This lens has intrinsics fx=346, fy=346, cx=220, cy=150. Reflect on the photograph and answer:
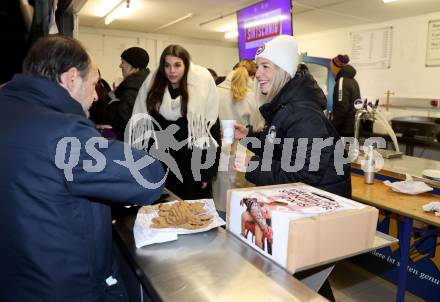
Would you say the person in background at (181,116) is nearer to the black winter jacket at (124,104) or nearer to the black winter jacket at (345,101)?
the black winter jacket at (124,104)

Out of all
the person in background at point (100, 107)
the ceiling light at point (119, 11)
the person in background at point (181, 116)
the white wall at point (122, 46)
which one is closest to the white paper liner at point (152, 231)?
the person in background at point (181, 116)

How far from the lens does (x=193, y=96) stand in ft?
7.68

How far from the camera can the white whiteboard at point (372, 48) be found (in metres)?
6.07

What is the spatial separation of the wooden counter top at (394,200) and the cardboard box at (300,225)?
901mm

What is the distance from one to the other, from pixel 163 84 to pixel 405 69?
4.99 meters

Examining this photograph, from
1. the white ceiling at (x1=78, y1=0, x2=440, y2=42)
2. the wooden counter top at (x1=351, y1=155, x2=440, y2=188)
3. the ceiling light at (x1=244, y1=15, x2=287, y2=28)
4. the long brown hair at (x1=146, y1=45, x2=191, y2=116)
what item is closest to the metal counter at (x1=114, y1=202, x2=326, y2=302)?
the long brown hair at (x1=146, y1=45, x2=191, y2=116)

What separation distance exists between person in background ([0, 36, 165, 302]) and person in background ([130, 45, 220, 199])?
1296 mm

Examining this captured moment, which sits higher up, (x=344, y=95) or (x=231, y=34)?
(x=231, y=34)

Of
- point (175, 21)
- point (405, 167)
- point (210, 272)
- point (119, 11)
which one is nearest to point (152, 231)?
point (210, 272)

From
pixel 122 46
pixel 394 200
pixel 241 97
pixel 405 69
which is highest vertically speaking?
pixel 122 46

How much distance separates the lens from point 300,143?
4.65 feet

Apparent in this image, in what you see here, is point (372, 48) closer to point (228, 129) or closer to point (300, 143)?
point (228, 129)

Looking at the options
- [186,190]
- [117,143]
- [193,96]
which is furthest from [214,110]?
[117,143]

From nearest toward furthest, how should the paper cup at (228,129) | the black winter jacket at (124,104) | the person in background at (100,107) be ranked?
the paper cup at (228,129) → the black winter jacket at (124,104) → the person in background at (100,107)
